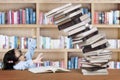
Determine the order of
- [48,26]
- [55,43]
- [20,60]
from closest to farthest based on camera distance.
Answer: [20,60], [48,26], [55,43]

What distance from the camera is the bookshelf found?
3.85 meters

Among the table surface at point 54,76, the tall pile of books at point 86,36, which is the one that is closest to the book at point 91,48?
the tall pile of books at point 86,36

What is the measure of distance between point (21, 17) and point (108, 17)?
4.07 ft

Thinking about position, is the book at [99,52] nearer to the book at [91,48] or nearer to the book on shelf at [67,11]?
the book at [91,48]

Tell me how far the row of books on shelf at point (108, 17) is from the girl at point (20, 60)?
1.56 m

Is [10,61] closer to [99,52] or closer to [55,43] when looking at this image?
[99,52]

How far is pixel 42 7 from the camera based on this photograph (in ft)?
13.5

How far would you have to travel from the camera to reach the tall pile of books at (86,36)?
205 cm

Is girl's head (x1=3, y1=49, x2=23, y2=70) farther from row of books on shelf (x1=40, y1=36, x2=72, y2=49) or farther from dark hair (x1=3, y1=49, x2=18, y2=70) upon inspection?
row of books on shelf (x1=40, y1=36, x2=72, y2=49)

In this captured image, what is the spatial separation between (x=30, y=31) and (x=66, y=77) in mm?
2232

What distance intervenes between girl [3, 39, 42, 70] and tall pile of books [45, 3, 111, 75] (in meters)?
0.51

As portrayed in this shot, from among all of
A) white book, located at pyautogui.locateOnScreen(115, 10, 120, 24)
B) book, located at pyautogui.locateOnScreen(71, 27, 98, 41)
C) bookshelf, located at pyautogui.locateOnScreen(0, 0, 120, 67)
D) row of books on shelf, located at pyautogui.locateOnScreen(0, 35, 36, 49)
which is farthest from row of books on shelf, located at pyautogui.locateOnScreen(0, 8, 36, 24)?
book, located at pyautogui.locateOnScreen(71, 27, 98, 41)

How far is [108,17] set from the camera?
155 inches

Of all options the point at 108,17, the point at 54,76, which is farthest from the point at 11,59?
the point at 108,17
